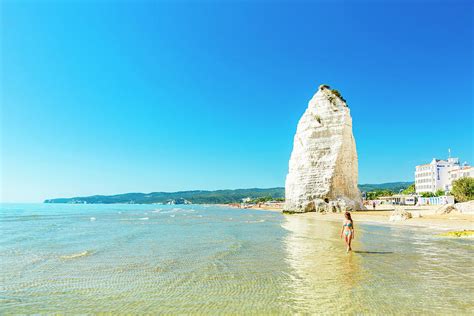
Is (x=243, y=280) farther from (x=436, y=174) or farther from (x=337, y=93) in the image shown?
(x=436, y=174)

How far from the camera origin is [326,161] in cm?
5381

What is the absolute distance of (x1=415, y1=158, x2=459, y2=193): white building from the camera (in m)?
110

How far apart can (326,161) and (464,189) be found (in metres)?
28.4

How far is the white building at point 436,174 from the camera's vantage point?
110 m

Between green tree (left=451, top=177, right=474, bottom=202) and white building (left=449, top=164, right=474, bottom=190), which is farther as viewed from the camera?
white building (left=449, top=164, right=474, bottom=190)

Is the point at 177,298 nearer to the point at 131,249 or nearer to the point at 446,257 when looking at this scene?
the point at 131,249

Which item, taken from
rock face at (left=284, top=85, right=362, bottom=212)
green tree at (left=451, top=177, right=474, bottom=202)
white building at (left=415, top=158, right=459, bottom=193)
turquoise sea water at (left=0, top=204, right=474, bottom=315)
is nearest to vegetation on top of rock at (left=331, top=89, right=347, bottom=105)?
rock face at (left=284, top=85, right=362, bottom=212)

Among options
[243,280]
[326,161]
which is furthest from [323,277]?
[326,161]

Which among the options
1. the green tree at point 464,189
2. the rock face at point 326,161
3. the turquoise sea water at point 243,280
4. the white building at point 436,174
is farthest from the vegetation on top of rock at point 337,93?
the white building at point 436,174

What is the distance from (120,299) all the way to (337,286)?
506cm

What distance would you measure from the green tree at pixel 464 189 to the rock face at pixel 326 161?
21.0m

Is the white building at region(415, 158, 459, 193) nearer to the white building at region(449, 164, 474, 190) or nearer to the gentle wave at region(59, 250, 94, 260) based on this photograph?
the white building at region(449, 164, 474, 190)

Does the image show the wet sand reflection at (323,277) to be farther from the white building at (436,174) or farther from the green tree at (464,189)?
the white building at (436,174)

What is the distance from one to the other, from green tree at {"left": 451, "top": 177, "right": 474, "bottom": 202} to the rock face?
2102 centimetres
